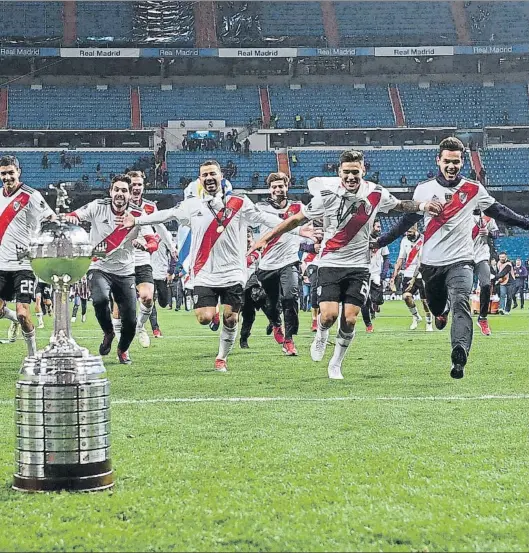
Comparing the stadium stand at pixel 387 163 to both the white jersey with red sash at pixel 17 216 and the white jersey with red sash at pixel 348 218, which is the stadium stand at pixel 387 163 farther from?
the white jersey with red sash at pixel 348 218

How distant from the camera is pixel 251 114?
2028 inches

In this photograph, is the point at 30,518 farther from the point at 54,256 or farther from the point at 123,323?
the point at 123,323

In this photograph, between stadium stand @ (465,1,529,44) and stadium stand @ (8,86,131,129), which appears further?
stadium stand @ (465,1,529,44)

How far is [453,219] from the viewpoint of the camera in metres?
8.52

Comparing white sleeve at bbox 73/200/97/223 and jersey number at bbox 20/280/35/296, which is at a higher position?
white sleeve at bbox 73/200/97/223

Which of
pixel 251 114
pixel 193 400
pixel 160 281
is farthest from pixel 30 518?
pixel 251 114

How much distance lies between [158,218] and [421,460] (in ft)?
16.1

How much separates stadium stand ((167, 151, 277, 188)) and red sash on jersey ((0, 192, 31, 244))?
37.9 m

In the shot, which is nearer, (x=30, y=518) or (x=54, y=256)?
(x=30, y=518)

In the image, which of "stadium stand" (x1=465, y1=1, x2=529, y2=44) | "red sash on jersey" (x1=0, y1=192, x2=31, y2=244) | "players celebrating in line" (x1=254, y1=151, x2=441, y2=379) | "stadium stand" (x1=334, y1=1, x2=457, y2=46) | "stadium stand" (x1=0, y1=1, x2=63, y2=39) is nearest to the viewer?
"players celebrating in line" (x1=254, y1=151, x2=441, y2=379)

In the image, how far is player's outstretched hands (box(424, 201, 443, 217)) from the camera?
25.6 ft

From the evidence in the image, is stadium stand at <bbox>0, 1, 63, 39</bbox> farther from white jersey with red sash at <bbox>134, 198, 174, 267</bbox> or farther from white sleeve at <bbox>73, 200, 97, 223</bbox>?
white sleeve at <bbox>73, 200, 97, 223</bbox>

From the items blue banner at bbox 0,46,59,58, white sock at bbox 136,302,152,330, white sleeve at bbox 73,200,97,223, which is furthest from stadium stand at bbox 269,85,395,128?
white sleeve at bbox 73,200,97,223

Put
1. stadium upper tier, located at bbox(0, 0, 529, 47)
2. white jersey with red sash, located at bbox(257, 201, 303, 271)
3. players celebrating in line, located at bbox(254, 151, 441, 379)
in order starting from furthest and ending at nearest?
stadium upper tier, located at bbox(0, 0, 529, 47) → white jersey with red sash, located at bbox(257, 201, 303, 271) → players celebrating in line, located at bbox(254, 151, 441, 379)
